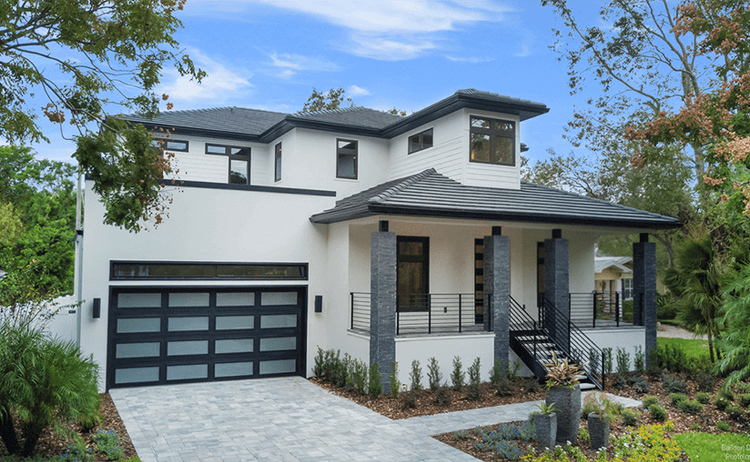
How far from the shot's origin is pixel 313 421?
9992 millimetres

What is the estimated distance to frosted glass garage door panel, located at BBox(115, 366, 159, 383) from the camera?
497 inches

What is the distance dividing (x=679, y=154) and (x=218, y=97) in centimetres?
2690

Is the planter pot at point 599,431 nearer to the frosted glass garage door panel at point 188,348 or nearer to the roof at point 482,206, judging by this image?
the roof at point 482,206

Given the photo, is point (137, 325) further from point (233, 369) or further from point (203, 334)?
point (233, 369)

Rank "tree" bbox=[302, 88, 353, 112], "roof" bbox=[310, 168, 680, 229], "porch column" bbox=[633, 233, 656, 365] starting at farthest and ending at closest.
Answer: "tree" bbox=[302, 88, 353, 112] < "porch column" bbox=[633, 233, 656, 365] < "roof" bbox=[310, 168, 680, 229]

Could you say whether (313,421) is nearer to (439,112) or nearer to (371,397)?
(371,397)

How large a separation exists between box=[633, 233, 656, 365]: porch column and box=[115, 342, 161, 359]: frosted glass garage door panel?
1261cm

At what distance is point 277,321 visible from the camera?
14.1 metres

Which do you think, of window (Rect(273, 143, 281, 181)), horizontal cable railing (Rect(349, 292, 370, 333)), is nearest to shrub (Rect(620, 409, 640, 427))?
horizontal cable railing (Rect(349, 292, 370, 333))

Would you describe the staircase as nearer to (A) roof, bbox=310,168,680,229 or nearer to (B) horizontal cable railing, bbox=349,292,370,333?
(A) roof, bbox=310,168,680,229

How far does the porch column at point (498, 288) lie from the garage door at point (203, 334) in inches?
185

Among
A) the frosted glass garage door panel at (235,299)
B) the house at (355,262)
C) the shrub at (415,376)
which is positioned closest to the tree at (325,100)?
the house at (355,262)

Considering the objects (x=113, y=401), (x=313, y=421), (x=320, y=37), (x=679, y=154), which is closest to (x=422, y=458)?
(x=313, y=421)

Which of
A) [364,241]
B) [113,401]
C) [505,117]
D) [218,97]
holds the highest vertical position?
[218,97]
